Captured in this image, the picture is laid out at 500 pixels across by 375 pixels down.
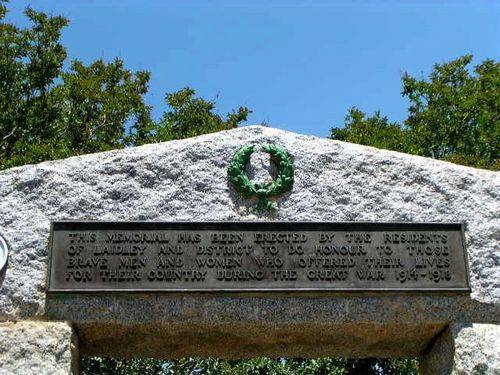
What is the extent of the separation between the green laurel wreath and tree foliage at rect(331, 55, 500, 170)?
34.7ft

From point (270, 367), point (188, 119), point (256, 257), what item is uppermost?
point (188, 119)

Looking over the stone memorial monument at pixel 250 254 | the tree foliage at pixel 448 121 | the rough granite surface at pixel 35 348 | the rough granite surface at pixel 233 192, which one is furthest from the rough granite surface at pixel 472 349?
the tree foliage at pixel 448 121

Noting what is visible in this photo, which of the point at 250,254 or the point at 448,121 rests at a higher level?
the point at 448,121

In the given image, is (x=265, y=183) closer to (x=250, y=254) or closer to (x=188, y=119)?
(x=250, y=254)

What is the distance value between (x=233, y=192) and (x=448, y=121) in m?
13.3

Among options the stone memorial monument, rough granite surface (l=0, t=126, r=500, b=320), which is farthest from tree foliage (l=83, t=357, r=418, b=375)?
rough granite surface (l=0, t=126, r=500, b=320)

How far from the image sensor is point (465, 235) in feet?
19.0

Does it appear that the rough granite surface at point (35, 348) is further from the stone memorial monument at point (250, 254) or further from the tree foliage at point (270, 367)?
the tree foliage at point (270, 367)

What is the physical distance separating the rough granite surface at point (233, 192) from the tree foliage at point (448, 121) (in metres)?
10.2

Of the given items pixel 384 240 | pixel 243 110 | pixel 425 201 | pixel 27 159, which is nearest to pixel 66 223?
pixel 384 240

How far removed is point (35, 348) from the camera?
518 centimetres

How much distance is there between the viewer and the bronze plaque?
5.50m

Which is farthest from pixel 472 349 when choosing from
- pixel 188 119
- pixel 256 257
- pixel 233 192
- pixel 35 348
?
pixel 188 119

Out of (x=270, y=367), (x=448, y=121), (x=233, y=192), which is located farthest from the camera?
(x=448, y=121)
